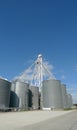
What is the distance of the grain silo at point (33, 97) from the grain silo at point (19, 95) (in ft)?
33.1

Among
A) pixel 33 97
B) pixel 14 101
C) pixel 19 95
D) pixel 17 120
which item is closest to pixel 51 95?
pixel 33 97

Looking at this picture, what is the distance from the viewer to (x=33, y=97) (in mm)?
113438

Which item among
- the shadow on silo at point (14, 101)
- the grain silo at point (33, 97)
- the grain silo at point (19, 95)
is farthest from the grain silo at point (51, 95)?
the shadow on silo at point (14, 101)

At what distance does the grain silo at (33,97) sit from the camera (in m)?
112

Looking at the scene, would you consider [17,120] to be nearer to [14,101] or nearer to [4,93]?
[4,93]

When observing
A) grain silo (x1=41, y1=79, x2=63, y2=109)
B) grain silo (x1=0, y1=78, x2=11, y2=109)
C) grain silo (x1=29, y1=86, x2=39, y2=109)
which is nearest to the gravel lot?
grain silo (x1=0, y1=78, x2=11, y2=109)

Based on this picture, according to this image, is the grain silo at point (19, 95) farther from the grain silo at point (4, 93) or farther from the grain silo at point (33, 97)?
the grain silo at point (4, 93)

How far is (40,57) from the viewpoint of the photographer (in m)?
132

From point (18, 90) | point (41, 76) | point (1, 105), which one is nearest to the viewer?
point (1, 105)

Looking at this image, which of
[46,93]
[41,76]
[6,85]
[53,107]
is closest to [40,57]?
[41,76]

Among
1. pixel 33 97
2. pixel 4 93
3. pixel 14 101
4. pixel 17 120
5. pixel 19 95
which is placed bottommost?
pixel 17 120

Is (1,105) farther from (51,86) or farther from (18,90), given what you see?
(51,86)

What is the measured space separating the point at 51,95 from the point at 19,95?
61.6 feet

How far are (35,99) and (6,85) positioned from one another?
37.5 meters
